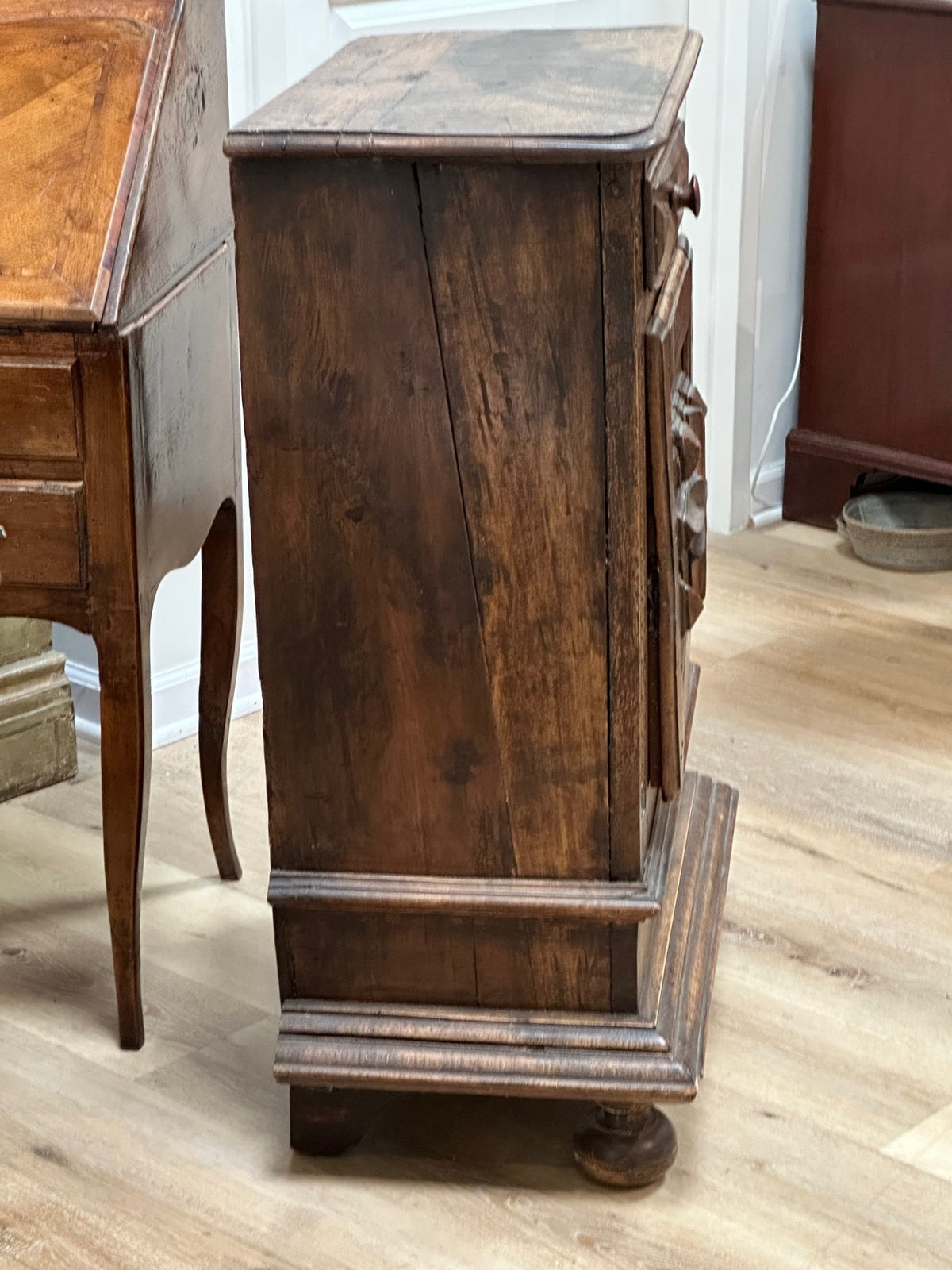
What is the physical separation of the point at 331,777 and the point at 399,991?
0.24 m

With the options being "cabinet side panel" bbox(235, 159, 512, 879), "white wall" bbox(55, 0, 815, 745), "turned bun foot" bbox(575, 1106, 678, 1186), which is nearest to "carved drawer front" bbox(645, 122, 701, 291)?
"cabinet side panel" bbox(235, 159, 512, 879)

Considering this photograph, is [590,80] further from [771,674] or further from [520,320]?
[771,674]

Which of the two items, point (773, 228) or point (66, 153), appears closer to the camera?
point (66, 153)

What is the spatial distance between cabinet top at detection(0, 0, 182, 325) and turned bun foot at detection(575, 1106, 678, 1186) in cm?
93

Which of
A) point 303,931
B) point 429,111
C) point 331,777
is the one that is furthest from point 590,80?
point 303,931

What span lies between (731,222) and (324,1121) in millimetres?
2259

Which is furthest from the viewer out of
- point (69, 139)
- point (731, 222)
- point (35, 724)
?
point (731, 222)

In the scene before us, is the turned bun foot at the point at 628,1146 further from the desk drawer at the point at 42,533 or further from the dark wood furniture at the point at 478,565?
the desk drawer at the point at 42,533

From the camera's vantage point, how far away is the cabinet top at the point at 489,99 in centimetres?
137

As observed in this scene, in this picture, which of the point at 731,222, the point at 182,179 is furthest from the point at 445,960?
the point at 731,222

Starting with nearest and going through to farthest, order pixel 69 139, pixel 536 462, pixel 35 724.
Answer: pixel 536 462 < pixel 69 139 < pixel 35 724

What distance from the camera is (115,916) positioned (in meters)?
1.86

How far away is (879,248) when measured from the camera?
11.2 feet

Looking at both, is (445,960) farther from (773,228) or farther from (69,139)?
(773,228)
